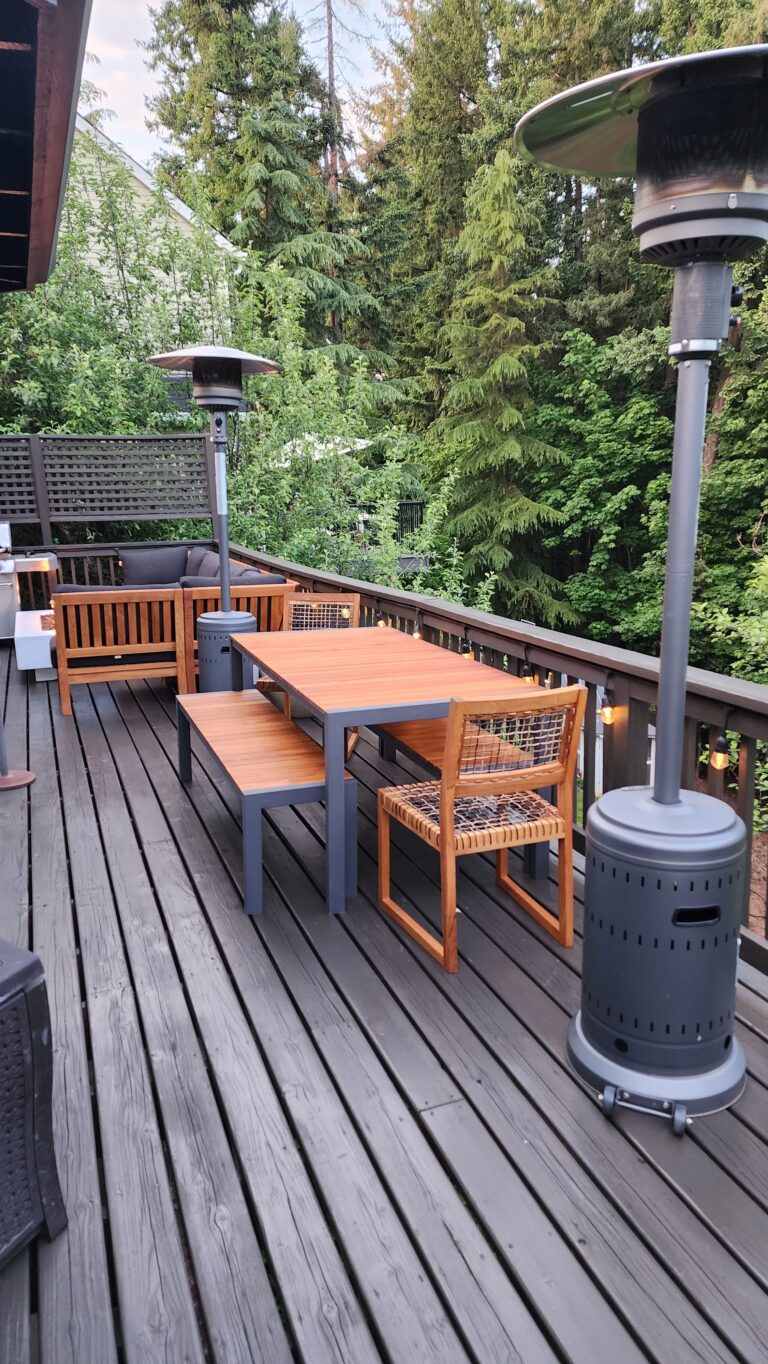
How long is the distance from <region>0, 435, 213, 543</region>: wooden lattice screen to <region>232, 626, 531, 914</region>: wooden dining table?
4.84 m

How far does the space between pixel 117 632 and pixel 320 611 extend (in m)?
1.24

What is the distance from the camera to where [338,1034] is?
2078mm

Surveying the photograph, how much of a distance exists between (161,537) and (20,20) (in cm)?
824

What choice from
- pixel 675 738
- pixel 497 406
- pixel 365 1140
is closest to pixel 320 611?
pixel 675 738

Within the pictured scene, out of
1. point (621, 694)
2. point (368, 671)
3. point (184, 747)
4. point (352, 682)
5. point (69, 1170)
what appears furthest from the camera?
point (184, 747)

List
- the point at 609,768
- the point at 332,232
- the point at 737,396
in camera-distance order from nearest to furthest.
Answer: the point at 609,768, the point at 737,396, the point at 332,232

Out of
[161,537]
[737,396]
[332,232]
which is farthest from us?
[332,232]

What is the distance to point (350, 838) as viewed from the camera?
107 inches

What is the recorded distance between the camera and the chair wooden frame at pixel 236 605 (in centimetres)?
518

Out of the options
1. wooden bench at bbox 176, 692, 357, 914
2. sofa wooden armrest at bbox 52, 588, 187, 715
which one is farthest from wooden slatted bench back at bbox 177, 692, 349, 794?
sofa wooden armrest at bbox 52, 588, 187, 715

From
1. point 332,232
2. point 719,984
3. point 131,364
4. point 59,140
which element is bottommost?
point 719,984

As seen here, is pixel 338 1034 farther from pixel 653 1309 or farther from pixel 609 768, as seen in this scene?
pixel 609 768

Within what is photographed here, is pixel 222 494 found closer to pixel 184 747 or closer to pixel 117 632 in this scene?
pixel 117 632

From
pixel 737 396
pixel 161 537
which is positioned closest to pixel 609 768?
pixel 161 537
